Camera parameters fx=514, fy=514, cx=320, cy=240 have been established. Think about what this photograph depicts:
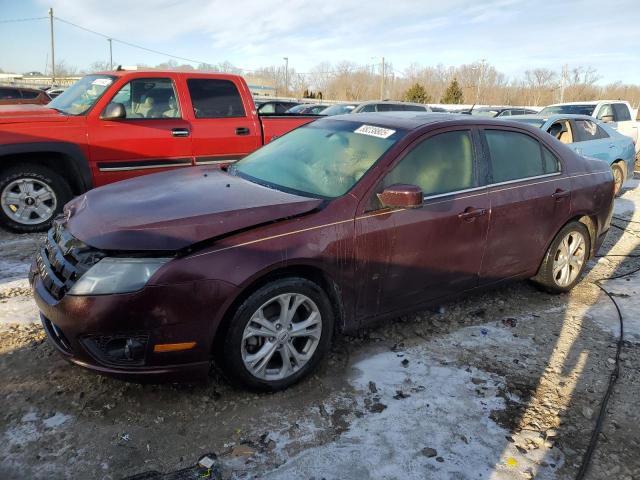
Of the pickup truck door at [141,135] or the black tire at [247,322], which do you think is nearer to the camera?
the black tire at [247,322]

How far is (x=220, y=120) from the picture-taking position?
6691 millimetres

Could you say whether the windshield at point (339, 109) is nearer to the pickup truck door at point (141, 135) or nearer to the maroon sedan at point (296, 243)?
the pickup truck door at point (141, 135)

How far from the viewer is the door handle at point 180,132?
630 centimetres

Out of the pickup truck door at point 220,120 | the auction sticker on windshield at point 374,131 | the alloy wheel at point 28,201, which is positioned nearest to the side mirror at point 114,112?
the pickup truck door at point 220,120

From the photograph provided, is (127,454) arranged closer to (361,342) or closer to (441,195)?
(361,342)

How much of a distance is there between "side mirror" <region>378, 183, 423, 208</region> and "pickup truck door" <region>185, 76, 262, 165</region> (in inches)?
143

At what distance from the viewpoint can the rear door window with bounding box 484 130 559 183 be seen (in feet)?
13.3

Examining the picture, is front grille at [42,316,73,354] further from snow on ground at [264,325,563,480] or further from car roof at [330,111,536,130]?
car roof at [330,111,536,130]

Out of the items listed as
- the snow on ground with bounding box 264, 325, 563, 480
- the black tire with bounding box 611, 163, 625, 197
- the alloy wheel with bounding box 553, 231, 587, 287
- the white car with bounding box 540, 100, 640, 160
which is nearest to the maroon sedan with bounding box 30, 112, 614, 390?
the alloy wheel with bounding box 553, 231, 587, 287

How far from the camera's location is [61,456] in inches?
98.5

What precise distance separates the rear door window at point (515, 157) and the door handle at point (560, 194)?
7.2 inches

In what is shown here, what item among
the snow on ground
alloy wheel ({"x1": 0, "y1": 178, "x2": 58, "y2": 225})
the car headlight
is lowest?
the snow on ground

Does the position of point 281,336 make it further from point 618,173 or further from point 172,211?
point 618,173

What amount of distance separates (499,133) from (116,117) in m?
4.18
